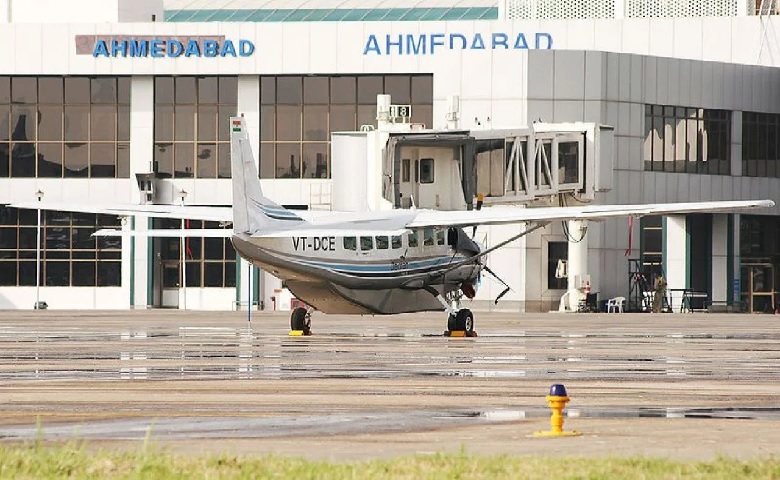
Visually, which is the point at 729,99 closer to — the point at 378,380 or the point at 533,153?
the point at 533,153

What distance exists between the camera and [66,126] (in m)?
92.4

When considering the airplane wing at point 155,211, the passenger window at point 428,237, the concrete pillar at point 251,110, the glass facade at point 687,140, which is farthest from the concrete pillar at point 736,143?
the airplane wing at point 155,211

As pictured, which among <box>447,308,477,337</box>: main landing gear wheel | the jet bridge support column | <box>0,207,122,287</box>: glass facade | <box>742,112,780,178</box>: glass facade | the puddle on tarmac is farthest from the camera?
<box>742,112,780,178</box>: glass facade

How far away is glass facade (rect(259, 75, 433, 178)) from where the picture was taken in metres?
89.6

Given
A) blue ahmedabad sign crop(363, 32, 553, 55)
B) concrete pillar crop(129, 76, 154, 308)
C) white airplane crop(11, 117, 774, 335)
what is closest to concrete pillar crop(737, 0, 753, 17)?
blue ahmedabad sign crop(363, 32, 553, 55)

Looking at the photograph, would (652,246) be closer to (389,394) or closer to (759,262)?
(759,262)

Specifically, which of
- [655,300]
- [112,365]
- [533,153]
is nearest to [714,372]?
[112,365]

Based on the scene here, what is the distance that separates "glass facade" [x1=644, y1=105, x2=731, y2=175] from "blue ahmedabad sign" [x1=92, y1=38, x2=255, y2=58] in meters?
20.0

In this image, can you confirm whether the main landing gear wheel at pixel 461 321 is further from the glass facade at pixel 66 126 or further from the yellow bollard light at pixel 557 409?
the glass facade at pixel 66 126

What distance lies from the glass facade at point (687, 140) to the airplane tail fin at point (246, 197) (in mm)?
48929

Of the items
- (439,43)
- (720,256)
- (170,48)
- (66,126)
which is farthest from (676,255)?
(66,126)

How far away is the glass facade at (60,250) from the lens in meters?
92.6

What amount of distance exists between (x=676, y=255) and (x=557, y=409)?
74.3 meters

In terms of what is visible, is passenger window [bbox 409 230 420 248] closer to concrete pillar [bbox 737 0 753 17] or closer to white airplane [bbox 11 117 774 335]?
white airplane [bbox 11 117 774 335]
